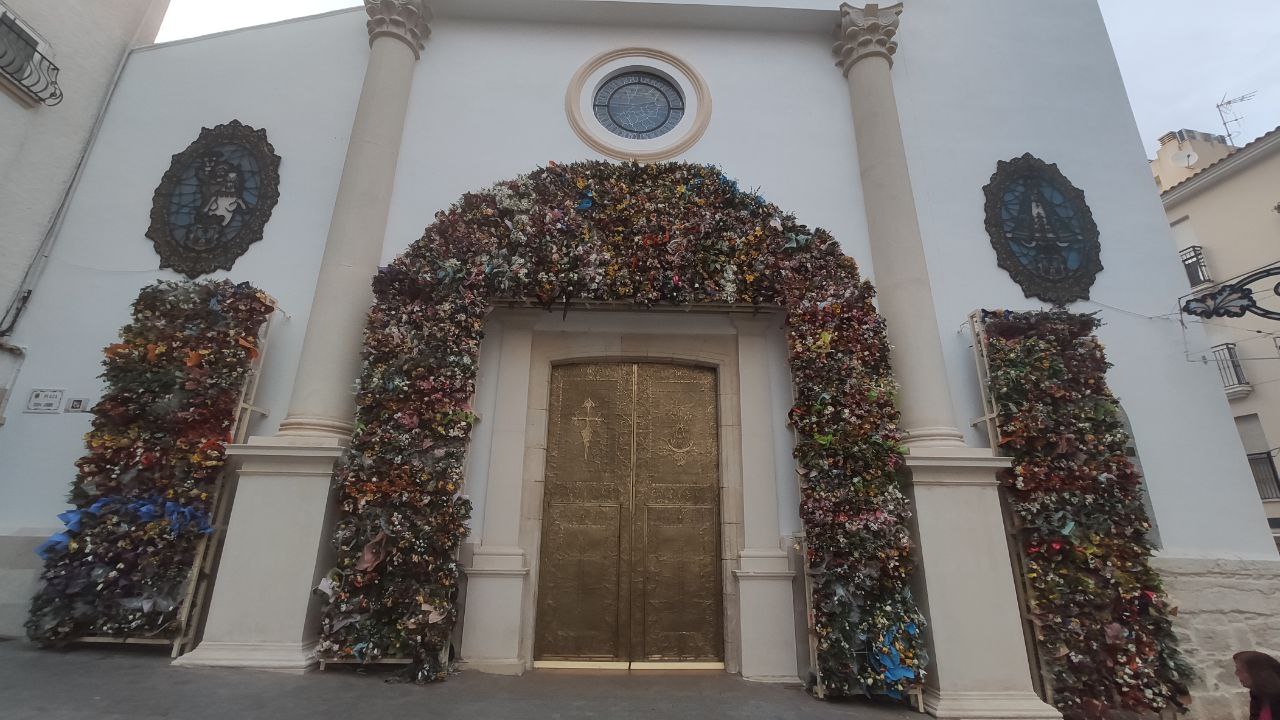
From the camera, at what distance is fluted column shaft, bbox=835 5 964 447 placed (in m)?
5.21

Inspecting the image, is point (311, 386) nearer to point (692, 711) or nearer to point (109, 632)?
point (109, 632)

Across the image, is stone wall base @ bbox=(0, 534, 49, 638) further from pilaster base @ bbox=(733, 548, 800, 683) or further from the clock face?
the clock face

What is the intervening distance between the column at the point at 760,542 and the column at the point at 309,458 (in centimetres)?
342

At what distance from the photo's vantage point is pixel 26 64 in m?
5.90

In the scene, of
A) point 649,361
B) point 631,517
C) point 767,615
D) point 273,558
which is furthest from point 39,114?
point 767,615

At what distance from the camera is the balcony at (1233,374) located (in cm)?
1136

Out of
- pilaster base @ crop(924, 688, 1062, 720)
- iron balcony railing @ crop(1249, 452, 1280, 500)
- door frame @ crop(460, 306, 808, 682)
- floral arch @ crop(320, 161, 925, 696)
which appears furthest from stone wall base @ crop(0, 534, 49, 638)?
iron balcony railing @ crop(1249, 452, 1280, 500)

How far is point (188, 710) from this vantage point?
347 centimetres

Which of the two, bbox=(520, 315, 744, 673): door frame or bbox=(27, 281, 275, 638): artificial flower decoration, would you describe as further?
bbox=(520, 315, 744, 673): door frame

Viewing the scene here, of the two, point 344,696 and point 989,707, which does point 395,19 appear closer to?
point 344,696

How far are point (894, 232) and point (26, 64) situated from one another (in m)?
8.71

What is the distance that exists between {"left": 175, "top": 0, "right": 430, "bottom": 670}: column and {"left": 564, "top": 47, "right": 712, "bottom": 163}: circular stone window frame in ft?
6.17

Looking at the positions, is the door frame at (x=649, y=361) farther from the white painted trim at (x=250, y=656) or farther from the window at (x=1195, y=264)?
the window at (x=1195, y=264)

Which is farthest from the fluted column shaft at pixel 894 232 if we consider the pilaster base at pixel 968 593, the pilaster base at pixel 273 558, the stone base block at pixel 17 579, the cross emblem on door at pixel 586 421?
the stone base block at pixel 17 579
